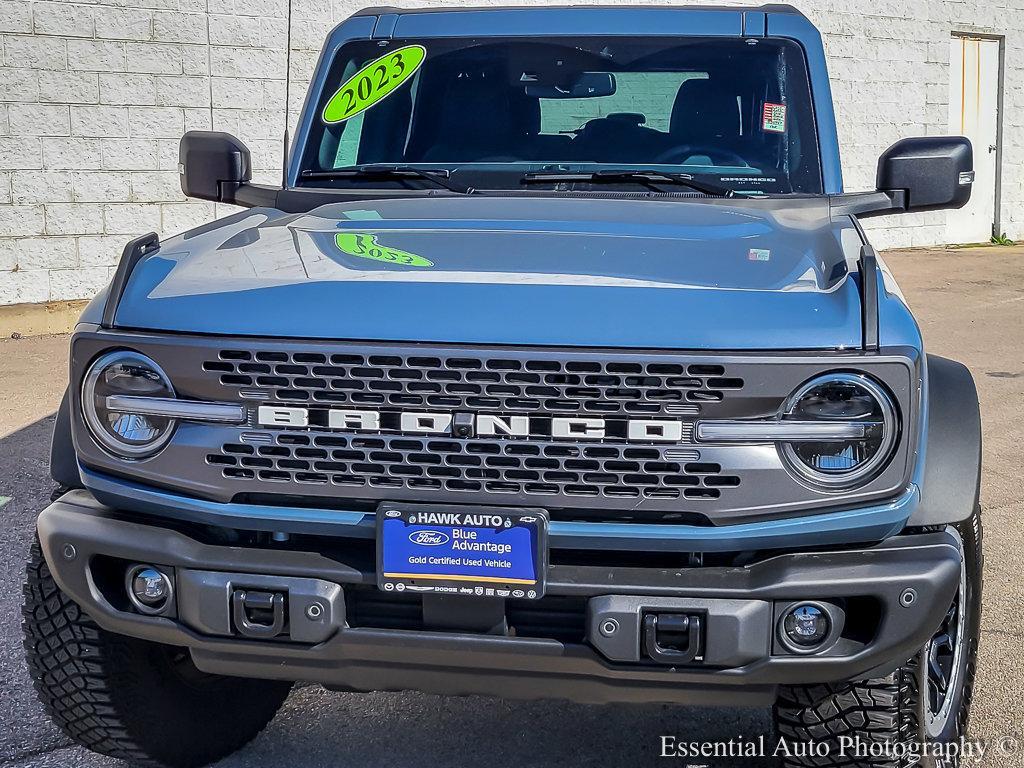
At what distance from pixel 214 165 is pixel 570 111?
3.90 feet

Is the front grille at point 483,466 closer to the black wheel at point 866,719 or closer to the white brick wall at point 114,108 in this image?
the black wheel at point 866,719

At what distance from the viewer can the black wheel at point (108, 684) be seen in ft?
9.40

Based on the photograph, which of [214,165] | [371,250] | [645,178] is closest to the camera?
[371,250]

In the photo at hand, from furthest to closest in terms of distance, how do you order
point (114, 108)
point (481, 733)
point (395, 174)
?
point (114, 108) < point (395, 174) < point (481, 733)

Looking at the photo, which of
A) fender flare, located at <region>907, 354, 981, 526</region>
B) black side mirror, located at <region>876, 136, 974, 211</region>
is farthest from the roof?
fender flare, located at <region>907, 354, 981, 526</region>

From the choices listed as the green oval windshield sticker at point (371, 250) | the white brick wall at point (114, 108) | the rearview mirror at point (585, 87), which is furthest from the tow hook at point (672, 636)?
the white brick wall at point (114, 108)

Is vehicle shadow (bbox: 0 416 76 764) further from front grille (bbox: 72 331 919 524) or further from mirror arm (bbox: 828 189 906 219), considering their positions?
mirror arm (bbox: 828 189 906 219)

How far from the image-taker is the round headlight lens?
8.35 ft

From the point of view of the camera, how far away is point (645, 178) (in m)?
3.52

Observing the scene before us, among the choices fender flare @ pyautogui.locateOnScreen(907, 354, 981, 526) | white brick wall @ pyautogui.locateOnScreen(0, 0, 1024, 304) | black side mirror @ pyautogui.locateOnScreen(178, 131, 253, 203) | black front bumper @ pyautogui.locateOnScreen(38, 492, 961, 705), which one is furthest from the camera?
white brick wall @ pyautogui.locateOnScreen(0, 0, 1024, 304)

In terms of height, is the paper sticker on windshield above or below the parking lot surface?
above

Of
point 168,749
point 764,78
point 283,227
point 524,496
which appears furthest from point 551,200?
point 168,749

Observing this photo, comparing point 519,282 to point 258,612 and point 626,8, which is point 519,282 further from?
point 626,8

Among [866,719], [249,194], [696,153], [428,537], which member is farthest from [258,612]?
[696,153]
